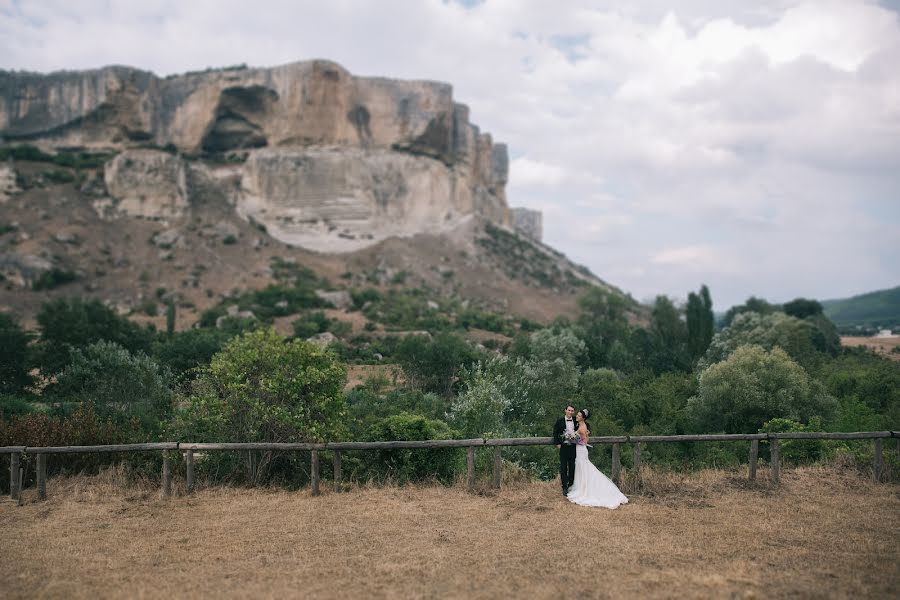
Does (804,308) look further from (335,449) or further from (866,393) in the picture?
(335,449)

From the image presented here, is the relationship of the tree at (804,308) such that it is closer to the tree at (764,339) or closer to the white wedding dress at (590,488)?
the tree at (764,339)

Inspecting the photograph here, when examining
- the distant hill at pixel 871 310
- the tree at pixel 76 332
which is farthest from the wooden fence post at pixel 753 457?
the distant hill at pixel 871 310

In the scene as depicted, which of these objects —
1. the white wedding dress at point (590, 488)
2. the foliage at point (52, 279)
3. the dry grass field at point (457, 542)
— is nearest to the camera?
the dry grass field at point (457, 542)

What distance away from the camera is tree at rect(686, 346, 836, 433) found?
15875 millimetres

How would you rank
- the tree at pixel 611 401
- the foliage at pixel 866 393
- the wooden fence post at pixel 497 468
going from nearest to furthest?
the wooden fence post at pixel 497 468 < the foliage at pixel 866 393 < the tree at pixel 611 401

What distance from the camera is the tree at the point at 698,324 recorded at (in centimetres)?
2966

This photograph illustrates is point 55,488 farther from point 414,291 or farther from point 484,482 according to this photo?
point 414,291

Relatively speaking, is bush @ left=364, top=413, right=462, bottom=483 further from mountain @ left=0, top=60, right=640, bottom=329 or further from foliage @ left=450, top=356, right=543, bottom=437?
mountain @ left=0, top=60, right=640, bottom=329

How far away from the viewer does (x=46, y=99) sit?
55875mm

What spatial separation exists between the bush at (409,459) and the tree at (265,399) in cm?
61

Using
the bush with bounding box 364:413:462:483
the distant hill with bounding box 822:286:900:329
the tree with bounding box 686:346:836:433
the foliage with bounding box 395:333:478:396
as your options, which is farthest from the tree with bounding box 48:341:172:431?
the distant hill with bounding box 822:286:900:329

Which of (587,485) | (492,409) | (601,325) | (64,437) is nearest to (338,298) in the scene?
(601,325)

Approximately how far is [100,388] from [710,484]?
54.6 ft

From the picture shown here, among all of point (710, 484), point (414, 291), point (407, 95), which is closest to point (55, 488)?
point (710, 484)
